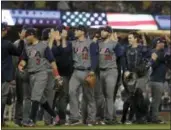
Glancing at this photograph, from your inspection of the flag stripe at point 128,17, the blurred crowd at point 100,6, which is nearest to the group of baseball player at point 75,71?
the blurred crowd at point 100,6

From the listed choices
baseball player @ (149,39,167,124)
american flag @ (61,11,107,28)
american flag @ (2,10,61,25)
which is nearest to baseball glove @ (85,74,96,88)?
baseball player @ (149,39,167,124)

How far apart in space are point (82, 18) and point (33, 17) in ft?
5.73

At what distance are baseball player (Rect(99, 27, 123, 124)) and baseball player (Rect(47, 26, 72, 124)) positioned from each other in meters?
0.70

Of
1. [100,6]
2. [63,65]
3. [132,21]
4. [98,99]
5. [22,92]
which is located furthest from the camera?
[100,6]

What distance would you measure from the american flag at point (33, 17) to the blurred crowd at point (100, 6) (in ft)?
1.14

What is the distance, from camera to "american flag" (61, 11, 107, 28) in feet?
71.8

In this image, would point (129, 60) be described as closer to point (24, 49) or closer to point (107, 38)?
point (107, 38)

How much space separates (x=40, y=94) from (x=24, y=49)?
3.08 feet

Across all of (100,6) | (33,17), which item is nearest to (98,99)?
(33,17)

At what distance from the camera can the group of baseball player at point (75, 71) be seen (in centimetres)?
1227

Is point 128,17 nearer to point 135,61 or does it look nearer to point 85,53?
point 135,61

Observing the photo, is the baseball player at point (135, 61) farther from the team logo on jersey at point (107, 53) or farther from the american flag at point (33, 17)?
the american flag at point (33, 17)

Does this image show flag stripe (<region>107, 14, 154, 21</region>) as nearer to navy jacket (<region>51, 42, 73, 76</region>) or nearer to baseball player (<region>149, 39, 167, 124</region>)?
baseball player (<region>149, 39, 167, 124</region>)

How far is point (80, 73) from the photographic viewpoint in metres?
12.8
